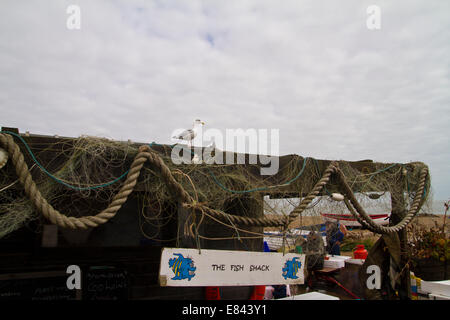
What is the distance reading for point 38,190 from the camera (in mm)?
2428

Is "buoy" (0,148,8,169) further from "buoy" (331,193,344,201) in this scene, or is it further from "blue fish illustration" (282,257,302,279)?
"buoy" (331,193,344,201)

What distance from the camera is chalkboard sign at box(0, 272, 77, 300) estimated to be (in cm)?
438

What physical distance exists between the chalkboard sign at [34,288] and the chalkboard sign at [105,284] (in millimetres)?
312

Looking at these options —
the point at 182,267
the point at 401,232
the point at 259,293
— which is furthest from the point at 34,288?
the point at 401,232

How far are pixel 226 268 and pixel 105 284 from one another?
Answer: 2845 millimetres

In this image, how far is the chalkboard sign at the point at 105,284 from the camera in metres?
4.67

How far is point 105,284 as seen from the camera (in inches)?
185

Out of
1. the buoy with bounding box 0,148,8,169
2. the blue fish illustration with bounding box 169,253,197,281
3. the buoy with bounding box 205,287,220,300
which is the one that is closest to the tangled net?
the buoy with bounding box 0,148,8,169

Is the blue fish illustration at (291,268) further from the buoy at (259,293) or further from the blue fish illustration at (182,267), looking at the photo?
the buoy at (259,293)

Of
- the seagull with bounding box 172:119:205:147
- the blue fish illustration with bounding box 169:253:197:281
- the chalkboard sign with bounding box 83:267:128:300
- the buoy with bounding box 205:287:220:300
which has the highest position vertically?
Result: the seagull with bounding box 172:119:205:147

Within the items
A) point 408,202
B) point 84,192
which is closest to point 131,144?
point 84,192

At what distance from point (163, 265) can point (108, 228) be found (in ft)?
10.9

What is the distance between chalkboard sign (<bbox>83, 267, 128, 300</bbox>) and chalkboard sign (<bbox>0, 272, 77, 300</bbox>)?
31cm

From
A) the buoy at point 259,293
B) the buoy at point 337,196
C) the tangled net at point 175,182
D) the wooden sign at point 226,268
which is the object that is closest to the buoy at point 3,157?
the tangled net at point 175,182
